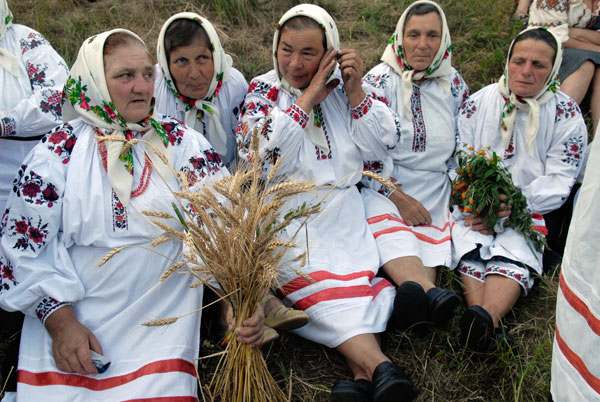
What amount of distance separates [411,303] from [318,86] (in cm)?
136

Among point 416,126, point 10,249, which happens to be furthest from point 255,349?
point 416,126

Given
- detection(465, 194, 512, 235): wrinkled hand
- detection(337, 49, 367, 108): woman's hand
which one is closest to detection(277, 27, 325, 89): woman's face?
detection(337, 49, 367, 108): woman's hand

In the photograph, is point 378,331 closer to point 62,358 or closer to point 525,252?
point 525,252

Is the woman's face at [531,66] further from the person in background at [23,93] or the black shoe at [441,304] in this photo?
Result: the person in background at [23,93]

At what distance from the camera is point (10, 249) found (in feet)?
8.03

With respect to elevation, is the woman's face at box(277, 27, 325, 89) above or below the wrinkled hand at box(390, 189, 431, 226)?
above

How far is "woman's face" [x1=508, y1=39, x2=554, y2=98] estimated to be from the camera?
3697mm

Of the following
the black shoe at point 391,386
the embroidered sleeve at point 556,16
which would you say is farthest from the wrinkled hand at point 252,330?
the embroidered sleeve at point 556,16

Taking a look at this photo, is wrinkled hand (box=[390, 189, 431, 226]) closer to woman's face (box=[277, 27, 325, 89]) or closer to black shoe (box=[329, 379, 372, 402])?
woman's face (box=[277, 27, 325, 89])

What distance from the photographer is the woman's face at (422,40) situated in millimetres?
3881

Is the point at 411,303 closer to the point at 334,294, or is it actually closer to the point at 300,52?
the point at 334,294

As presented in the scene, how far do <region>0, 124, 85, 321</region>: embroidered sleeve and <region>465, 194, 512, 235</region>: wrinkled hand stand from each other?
2.37 meters

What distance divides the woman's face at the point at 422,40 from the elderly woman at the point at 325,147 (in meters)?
0.66

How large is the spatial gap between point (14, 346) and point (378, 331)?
182 centimetres
